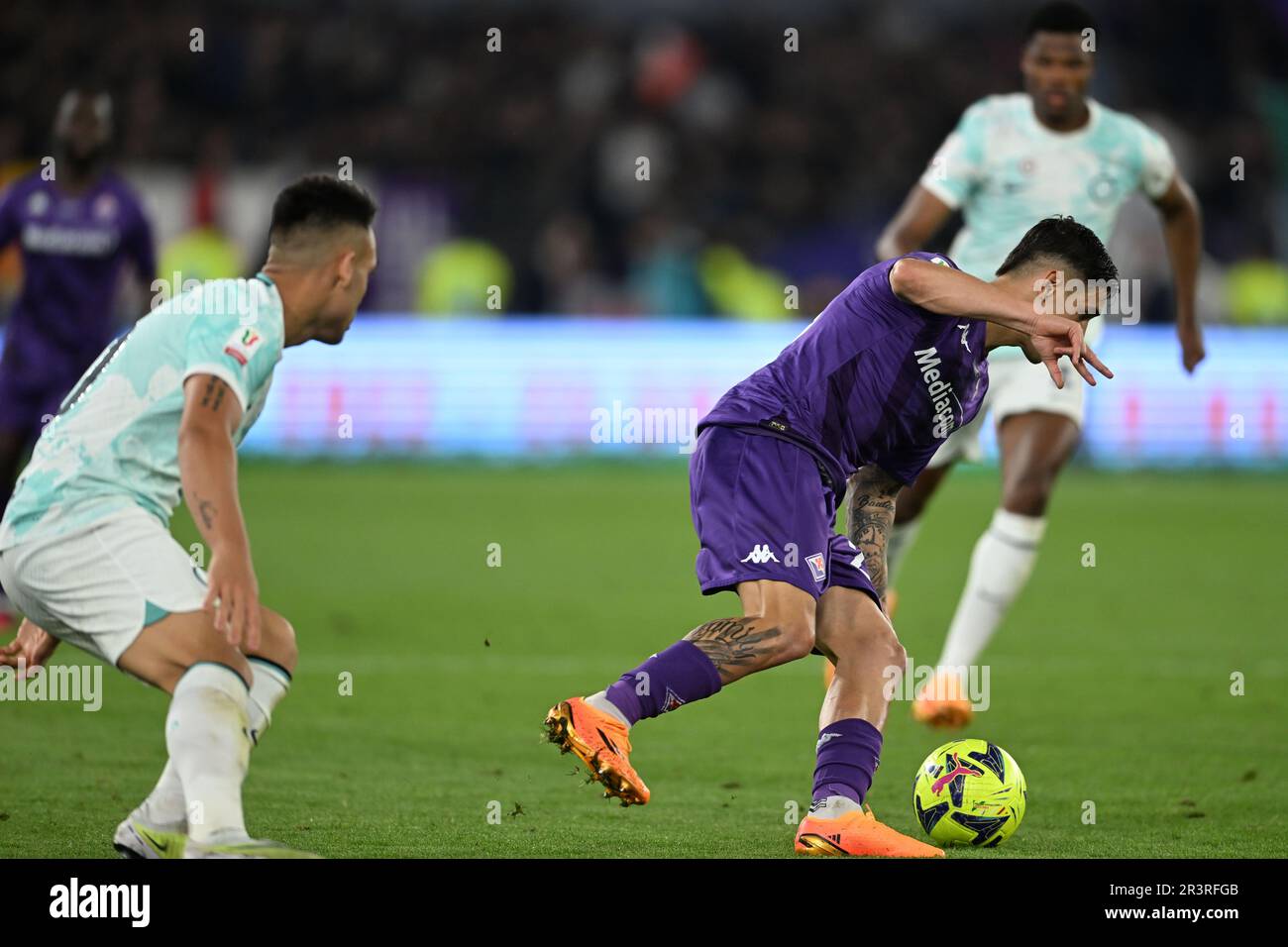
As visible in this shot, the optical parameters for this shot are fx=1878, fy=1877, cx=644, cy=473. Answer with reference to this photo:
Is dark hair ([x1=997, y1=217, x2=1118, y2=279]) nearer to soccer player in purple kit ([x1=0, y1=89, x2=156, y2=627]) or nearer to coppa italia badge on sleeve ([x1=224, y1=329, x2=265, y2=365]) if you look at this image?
coppa italia badge on sleeve ([x1=224, y1=329, x2=265, y2=365])

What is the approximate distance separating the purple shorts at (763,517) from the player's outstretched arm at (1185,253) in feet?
10.6

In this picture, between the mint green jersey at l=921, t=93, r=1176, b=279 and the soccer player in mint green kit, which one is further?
the mint green jersey at l=921, t=93, r=1176, b=279

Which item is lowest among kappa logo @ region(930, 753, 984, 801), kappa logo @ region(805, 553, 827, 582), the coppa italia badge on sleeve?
kappa logo @ region(930, 753, 984, 801)

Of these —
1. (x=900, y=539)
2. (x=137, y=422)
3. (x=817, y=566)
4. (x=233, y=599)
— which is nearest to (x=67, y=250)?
(x=900, y=539)

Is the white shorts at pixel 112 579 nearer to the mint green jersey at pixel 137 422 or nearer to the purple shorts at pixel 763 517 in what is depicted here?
the mint green jersey at pixel 137 422

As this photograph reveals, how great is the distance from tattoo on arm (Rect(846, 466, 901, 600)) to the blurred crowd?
45.2 ft

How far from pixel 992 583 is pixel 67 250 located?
508 cm

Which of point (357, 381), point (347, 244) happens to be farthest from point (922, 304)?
point (357, 381)

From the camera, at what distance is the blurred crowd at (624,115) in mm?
20406

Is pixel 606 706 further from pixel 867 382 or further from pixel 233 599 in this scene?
pixel 867 382

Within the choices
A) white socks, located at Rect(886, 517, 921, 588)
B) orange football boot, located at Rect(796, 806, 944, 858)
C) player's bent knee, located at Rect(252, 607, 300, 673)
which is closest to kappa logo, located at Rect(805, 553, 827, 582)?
orange football boot, located at Rect(796, 806, 944, 858)

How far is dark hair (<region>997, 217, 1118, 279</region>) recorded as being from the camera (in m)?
5.00

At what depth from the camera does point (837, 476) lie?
526 cm

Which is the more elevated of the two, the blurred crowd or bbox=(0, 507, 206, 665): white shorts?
the blurred crowd
